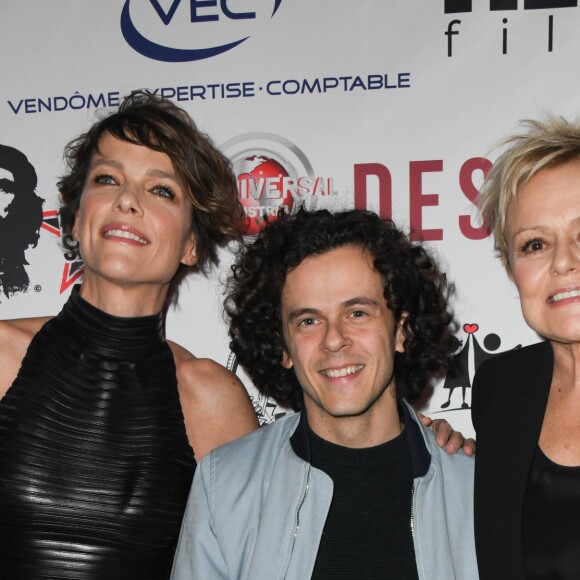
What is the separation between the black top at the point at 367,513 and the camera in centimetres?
202

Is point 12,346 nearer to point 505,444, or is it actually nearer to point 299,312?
point 299,312

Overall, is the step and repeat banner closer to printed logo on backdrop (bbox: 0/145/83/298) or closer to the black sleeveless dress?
printed logo on backdrop (bbox: 0/145/83/298)

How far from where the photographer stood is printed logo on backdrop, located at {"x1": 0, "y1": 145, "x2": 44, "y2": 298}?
3131mm

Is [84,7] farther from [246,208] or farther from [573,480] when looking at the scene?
[573,480]

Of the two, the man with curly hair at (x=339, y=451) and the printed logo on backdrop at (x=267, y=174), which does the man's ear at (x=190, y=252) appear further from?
the printed logo on backdrop at (x=267, y=174)

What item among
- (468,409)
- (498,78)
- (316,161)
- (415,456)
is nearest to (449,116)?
(498,78)

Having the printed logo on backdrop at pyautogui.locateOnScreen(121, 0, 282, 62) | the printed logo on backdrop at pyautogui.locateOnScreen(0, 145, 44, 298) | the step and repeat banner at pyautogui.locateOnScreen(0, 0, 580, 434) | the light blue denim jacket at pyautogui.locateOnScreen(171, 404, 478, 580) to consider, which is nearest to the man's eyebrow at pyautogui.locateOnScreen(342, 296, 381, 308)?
the light blue denim jacket at pyautogui.locateOnScreen(171, 404, 478, 580)

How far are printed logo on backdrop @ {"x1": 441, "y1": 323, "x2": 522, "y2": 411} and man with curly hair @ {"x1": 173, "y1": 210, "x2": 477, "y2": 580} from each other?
366mm

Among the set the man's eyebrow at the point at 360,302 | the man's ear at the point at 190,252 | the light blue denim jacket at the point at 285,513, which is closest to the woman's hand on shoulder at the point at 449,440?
the light blue denim jacket at the point at 285,513

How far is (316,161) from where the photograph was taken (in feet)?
9.80

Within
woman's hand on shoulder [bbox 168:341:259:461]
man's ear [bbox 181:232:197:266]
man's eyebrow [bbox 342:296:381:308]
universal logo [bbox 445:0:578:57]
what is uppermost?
universal logo [bbox 445:0:578:57]

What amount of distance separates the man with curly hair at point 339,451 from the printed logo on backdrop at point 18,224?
101cm

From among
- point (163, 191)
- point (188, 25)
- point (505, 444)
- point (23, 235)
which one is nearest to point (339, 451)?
point (505, 444)

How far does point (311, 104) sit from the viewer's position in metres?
2.99
